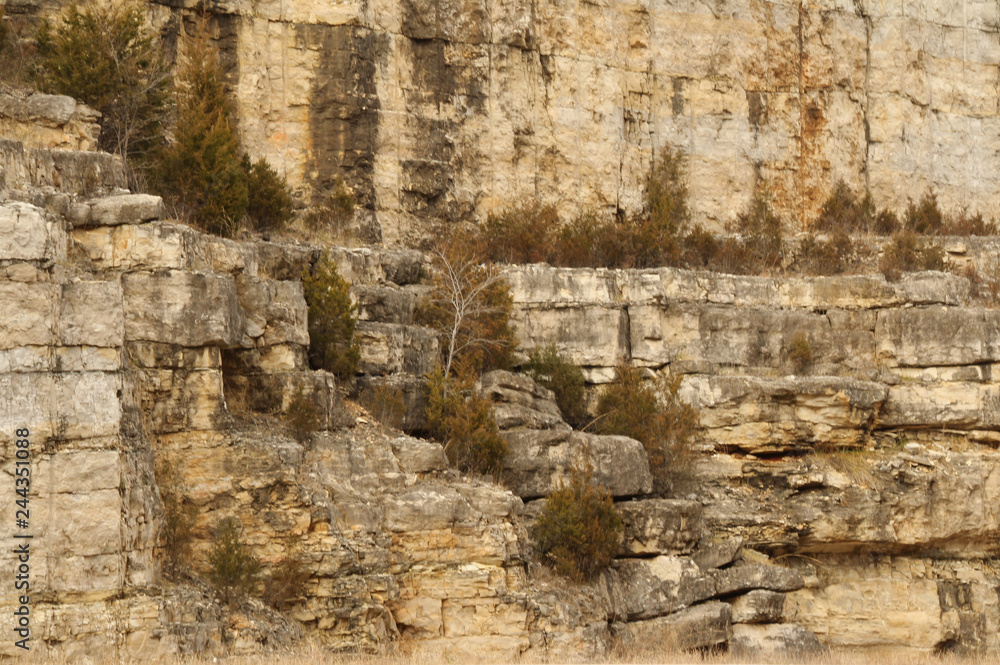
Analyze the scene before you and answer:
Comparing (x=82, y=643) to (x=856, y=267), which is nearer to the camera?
(x=82, y=643)

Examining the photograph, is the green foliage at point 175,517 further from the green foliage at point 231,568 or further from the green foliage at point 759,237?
the green foliage at point 759,237

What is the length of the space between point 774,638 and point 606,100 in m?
12.9

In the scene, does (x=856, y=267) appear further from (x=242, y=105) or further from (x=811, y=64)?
(x=242, y=105)

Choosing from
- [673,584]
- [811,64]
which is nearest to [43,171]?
[673,584]

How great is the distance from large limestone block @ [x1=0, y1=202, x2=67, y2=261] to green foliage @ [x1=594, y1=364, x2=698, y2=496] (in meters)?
10.2

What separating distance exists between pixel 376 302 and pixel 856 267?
416 inches

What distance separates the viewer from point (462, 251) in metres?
25.1

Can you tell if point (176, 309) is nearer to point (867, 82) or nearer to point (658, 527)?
point (658, 527)

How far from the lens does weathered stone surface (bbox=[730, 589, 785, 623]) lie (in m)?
22.0

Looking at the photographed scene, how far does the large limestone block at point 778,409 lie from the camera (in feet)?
81.4

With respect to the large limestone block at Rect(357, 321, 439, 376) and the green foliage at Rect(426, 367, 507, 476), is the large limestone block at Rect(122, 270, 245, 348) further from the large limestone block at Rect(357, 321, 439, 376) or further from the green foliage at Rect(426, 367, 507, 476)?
the green foliage at Rect(426, 367, 507, 476)

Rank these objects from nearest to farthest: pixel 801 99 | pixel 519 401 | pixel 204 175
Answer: pixel 519 401 < pixel 204 175 < pixel 801 99

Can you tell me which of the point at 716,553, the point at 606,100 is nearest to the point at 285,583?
the point at 716,553

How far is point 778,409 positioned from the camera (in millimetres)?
24922
